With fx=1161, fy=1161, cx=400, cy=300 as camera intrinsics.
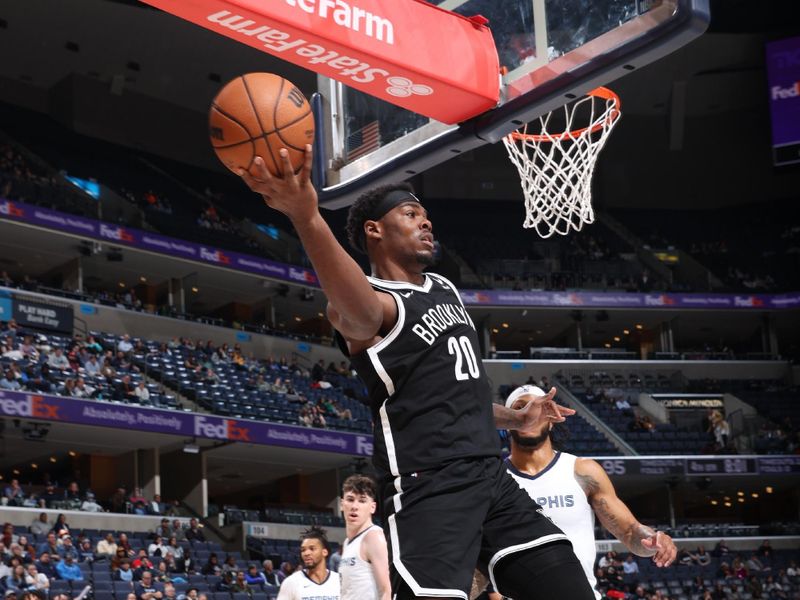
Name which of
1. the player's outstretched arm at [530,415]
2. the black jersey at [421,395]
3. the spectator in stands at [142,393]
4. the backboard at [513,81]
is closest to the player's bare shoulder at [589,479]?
the player's outstretched arm at [530,415]

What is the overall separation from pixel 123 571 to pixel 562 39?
41.5ft

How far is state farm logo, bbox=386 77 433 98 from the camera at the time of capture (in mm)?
6688

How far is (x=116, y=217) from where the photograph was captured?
2988cm

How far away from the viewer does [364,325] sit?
146 inches

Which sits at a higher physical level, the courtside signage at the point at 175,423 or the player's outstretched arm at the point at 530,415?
the courtside signage at the point at 175,423

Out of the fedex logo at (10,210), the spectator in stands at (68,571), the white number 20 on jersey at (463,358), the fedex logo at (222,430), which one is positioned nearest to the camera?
the white number 20 on jersey at (463,358)

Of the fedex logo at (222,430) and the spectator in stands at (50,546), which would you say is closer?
the spectator in stands at (50,546)

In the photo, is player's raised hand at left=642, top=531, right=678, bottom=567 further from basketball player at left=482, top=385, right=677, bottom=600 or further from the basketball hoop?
the basketball hoop

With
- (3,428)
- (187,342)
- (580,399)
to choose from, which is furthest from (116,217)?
(580,399)

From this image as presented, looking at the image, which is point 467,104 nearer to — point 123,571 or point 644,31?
point 644,31

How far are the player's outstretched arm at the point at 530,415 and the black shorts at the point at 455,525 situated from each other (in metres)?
0.40

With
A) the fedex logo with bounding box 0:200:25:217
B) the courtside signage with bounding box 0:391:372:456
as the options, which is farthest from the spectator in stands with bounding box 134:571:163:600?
the fedex logo with bounding box 0:200:25:217

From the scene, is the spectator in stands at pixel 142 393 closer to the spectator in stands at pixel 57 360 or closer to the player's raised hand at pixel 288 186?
the spectator in stands at pixel 57 360

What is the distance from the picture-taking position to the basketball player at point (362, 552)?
695cm
